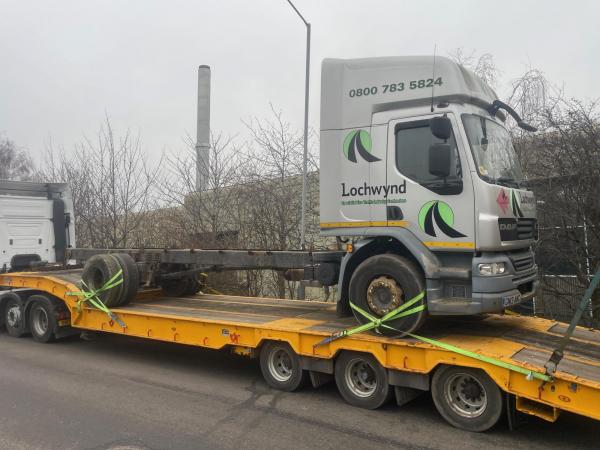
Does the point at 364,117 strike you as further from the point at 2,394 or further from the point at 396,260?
the point at 2,394

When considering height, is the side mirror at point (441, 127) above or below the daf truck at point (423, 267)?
above

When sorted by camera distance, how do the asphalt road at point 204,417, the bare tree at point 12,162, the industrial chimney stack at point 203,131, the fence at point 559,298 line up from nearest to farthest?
the asphalt road at point 204,417 < the fence at point 559,298 < the industrial chimney stack at point 203,131 < the bare tree at point 12,162

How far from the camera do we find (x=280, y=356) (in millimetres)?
6328

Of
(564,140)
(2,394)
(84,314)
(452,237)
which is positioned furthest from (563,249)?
(2,394)

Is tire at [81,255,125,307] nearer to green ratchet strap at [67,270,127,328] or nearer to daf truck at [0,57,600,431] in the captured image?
green ratchet strap at [67,270,127,328]

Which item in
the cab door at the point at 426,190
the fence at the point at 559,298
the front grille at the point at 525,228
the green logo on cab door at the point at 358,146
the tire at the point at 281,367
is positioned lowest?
the tire at the point at 281,367

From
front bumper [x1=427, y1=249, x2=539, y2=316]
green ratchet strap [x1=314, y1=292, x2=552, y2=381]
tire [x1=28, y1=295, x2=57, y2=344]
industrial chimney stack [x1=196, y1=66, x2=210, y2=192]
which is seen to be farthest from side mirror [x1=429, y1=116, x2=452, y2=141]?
industrial chimney stack [x1=196, y1=66, x2=210, y2=192]

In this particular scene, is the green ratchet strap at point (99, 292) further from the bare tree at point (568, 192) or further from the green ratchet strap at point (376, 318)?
the bare tree at point (568, 192)

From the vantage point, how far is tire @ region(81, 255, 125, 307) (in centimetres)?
805

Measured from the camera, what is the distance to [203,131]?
2105cm

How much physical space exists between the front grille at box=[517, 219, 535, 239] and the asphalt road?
6.49 ft

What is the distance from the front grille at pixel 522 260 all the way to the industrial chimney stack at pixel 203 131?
10.5 meters

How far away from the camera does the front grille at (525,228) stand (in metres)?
5.65

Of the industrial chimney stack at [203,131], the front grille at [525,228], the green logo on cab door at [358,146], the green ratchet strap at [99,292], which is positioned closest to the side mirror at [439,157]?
the green logo on cab door at [358,146]
